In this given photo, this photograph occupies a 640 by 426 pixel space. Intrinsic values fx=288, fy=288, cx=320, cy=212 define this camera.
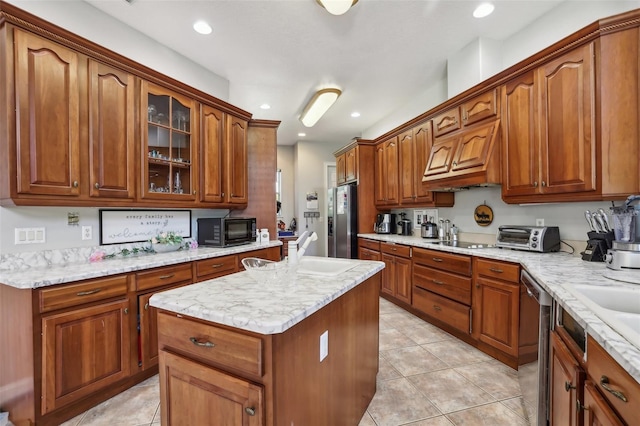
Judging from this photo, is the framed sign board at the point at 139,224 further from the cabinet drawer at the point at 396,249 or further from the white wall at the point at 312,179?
the white wall at the point at 312,179

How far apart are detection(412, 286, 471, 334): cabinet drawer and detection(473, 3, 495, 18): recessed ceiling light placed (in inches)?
103

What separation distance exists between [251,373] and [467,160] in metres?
2.72

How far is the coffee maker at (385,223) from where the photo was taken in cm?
467

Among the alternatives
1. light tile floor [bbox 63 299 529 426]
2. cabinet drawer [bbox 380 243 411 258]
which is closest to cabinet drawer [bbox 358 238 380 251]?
cabinet drawer [bbox 380 243 411 258]

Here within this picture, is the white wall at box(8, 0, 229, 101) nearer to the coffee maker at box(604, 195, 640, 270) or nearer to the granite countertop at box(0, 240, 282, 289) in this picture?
the granite countertop at box(0, 240, 282, 289)

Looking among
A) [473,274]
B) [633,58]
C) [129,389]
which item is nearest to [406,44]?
[633,58]

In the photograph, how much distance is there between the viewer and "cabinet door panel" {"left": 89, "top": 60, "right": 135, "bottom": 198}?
2111mm

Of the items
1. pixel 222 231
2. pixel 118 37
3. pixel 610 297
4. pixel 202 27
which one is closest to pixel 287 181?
pixel 222 231

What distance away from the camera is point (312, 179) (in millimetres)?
6875

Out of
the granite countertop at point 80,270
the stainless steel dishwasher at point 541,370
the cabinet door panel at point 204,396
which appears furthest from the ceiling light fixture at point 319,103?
the cabinet door panel at point 204,396

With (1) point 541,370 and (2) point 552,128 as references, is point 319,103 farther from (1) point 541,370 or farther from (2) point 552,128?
(1) point 541,370

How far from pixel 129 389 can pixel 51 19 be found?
275cm

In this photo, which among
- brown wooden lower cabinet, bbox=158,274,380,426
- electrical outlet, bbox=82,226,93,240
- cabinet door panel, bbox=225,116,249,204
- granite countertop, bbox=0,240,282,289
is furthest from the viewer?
cabinet door panel, bbox=225,116,249,204

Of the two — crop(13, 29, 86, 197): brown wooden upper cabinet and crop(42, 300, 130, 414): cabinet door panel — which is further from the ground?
crop(13, 29, 86, 197): brown wooden upper cabinet
